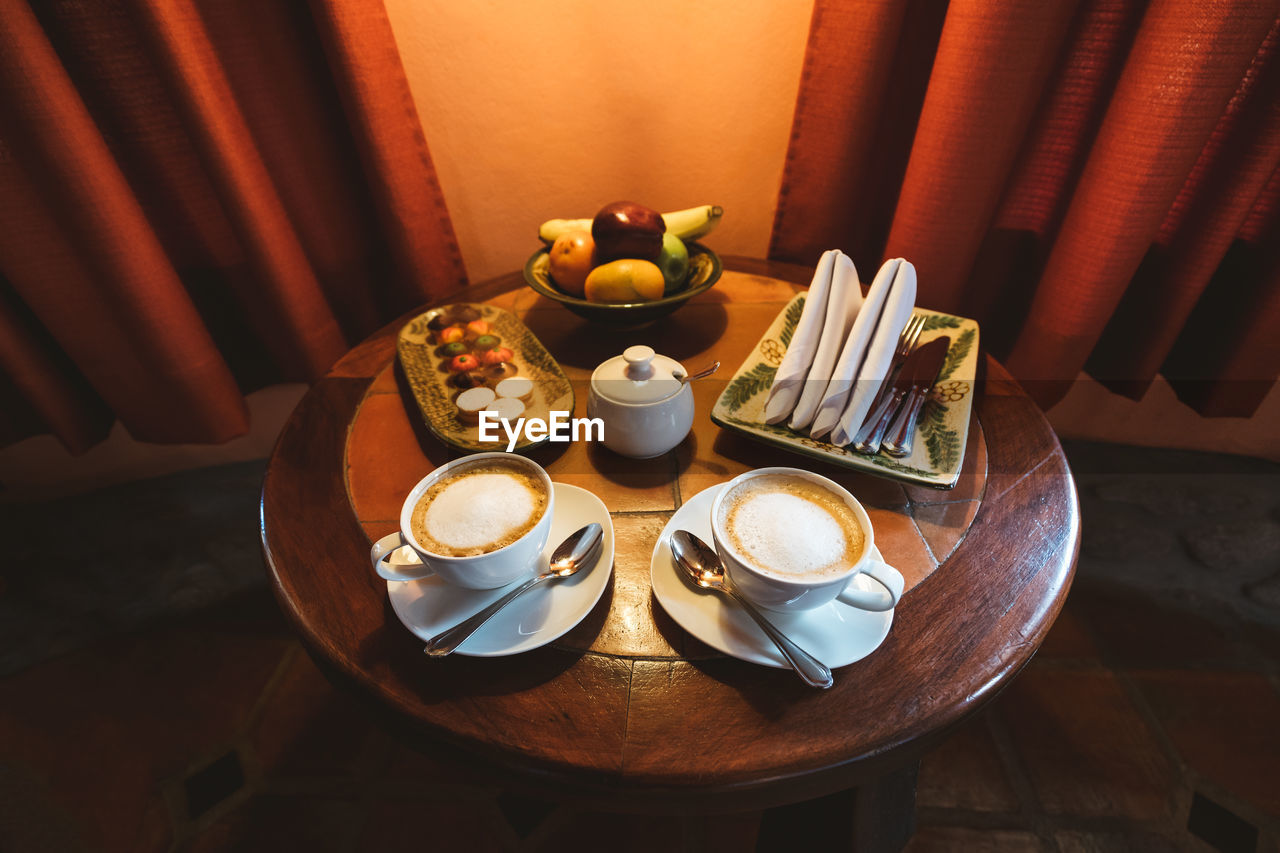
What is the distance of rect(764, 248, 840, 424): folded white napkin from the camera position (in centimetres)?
66

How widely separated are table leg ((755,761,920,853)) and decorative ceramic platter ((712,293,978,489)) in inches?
13.7

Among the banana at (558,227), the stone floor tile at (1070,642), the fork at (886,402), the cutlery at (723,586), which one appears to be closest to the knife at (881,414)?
the fork at (886,402)

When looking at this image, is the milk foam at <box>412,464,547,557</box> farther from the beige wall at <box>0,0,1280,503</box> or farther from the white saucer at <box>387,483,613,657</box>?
the beige wall at <box>0,0,1280,503</box>

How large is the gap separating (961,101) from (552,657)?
0.84 metres

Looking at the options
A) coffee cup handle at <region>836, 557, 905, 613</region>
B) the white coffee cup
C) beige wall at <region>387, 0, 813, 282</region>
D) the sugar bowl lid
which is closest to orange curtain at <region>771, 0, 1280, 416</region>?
beige wall at <region>387, 0, 813, 282</region>

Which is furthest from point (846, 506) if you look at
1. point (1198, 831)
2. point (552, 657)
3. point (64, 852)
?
point (64, 852)

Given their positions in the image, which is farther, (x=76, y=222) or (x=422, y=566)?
(x=76, y=222)

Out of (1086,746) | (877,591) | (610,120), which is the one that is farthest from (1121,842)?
(610,120)

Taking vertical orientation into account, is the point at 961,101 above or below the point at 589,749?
above

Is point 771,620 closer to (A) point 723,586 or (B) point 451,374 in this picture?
(A) point 723,586

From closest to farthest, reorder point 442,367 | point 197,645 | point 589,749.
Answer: point 589,749, point 442,367, point 197,645

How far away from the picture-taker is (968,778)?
960 millimetres

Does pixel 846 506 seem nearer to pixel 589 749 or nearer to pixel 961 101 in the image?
→ pixel 589 749

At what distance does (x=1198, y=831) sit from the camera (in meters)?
0.89
